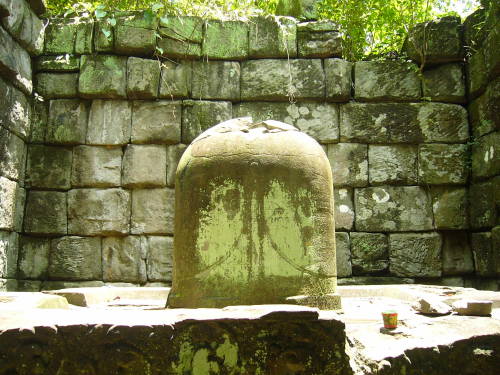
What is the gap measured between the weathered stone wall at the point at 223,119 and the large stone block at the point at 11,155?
144 mm

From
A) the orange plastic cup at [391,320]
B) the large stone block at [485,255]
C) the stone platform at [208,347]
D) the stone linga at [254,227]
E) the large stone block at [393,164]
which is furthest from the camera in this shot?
the large stone block at [393,164]

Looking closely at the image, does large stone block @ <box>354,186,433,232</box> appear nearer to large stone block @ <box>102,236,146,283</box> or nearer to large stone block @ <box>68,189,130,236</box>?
large stone block @ <box>102,236,146,283</box>

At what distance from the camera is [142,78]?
18.8ft

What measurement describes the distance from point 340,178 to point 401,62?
5.21 ft

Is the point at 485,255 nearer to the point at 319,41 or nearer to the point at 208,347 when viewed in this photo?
the point at 319,41

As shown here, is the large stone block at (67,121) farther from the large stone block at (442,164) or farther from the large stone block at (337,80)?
the large stone block at (442,164)

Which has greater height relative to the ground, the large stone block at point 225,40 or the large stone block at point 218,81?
the large stone block at point 225,40

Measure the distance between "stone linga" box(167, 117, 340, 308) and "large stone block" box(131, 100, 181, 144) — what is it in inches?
110

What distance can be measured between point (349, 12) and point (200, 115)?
2.61 m

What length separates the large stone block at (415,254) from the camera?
5477mm

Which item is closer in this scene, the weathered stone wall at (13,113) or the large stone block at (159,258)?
the weathered stone wall at (13,113)

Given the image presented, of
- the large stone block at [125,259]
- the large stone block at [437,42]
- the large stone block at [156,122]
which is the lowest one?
the large stone block at [125,259]

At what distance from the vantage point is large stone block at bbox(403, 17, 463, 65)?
584 centimetres

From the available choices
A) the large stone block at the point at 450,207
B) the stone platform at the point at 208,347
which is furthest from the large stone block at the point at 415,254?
the stone platform at the point at 208,347
